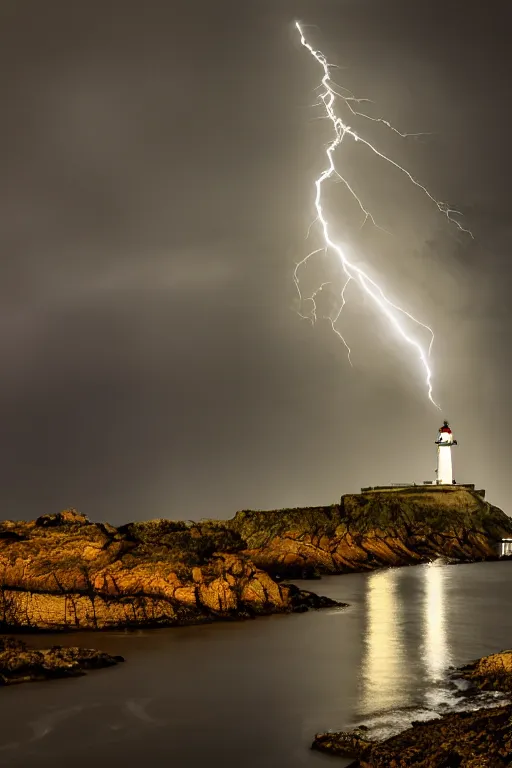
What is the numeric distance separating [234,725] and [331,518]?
1741 inches

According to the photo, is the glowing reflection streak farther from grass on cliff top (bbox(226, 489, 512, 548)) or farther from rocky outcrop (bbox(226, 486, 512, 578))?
grass on cliff top (bbox(226, 489, 512, 548))

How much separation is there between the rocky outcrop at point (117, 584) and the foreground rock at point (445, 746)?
37.4ft

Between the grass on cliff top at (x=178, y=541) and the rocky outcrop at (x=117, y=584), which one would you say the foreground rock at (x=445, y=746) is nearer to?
the rocky outcrop at (x=117, y=584)

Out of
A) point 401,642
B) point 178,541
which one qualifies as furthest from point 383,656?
point 178,541

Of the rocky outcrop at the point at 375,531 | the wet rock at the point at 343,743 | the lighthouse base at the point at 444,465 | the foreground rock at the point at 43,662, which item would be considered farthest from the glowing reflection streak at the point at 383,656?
the lighthouse base at the point at 444,465

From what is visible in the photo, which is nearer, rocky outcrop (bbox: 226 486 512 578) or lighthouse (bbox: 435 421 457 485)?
rocky outcrop (bbox: 226 486 512 578)

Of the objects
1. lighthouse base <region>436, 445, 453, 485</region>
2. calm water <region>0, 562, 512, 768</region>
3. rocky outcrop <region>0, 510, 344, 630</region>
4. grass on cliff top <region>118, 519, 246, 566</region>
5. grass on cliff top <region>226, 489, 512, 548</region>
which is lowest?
calm water <region>0, 562, 512, 768</region>

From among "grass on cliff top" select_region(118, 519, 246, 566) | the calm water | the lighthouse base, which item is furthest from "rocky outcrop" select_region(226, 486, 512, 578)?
the calm water

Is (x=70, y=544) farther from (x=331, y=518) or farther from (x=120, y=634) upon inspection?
(x=331, y=518)

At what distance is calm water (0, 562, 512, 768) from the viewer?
35.3 feet

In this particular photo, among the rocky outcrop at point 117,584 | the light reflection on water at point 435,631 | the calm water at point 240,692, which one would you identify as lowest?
the calm water at point 240,692

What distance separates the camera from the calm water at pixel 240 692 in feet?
35.3

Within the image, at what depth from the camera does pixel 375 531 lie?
54.0m

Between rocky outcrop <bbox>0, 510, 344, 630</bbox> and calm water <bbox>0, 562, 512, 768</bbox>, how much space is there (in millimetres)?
1033
